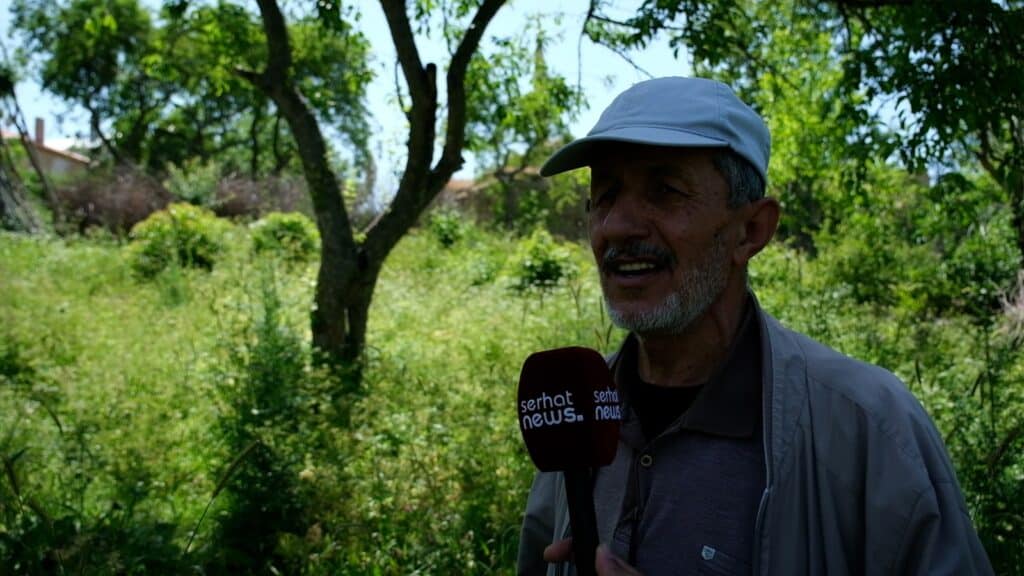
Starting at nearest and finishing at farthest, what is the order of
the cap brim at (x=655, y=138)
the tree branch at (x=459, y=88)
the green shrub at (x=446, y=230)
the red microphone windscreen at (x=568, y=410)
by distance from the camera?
the red microphone windscreen at (x=568, y=410)
the cap brim at (x=655, y=138)
the tree branch at (x=459, y=88)
the green shrub at (x=446, y=230)

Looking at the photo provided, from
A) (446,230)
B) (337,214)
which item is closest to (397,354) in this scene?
(337,214)

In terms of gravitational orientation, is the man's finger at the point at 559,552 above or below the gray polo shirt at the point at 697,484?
below

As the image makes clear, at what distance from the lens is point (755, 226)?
74.0 inches

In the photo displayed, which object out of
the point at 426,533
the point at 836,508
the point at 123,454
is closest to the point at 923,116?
the point at 426,533

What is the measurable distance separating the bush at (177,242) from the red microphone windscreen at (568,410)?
13050 millimetres

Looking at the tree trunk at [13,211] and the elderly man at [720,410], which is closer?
the elderly man at [720,410]

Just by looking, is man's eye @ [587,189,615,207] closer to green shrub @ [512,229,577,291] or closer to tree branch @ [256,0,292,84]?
tree branch @ [256,0,292,84]

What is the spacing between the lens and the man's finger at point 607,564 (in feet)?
4.69

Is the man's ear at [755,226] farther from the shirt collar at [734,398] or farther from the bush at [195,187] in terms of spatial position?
the bush at [195,187]

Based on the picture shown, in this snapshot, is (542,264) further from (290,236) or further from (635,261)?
(635,261)

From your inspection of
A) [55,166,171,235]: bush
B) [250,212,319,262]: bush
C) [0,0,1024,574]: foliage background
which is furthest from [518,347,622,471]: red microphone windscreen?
[55,166,171,235]: bush

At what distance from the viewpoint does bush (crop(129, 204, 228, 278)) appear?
45.7ft

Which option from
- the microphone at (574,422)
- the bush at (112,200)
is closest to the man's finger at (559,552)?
the microphone at (574,422)

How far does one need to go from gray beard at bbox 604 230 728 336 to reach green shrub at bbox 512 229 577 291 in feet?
42.3
